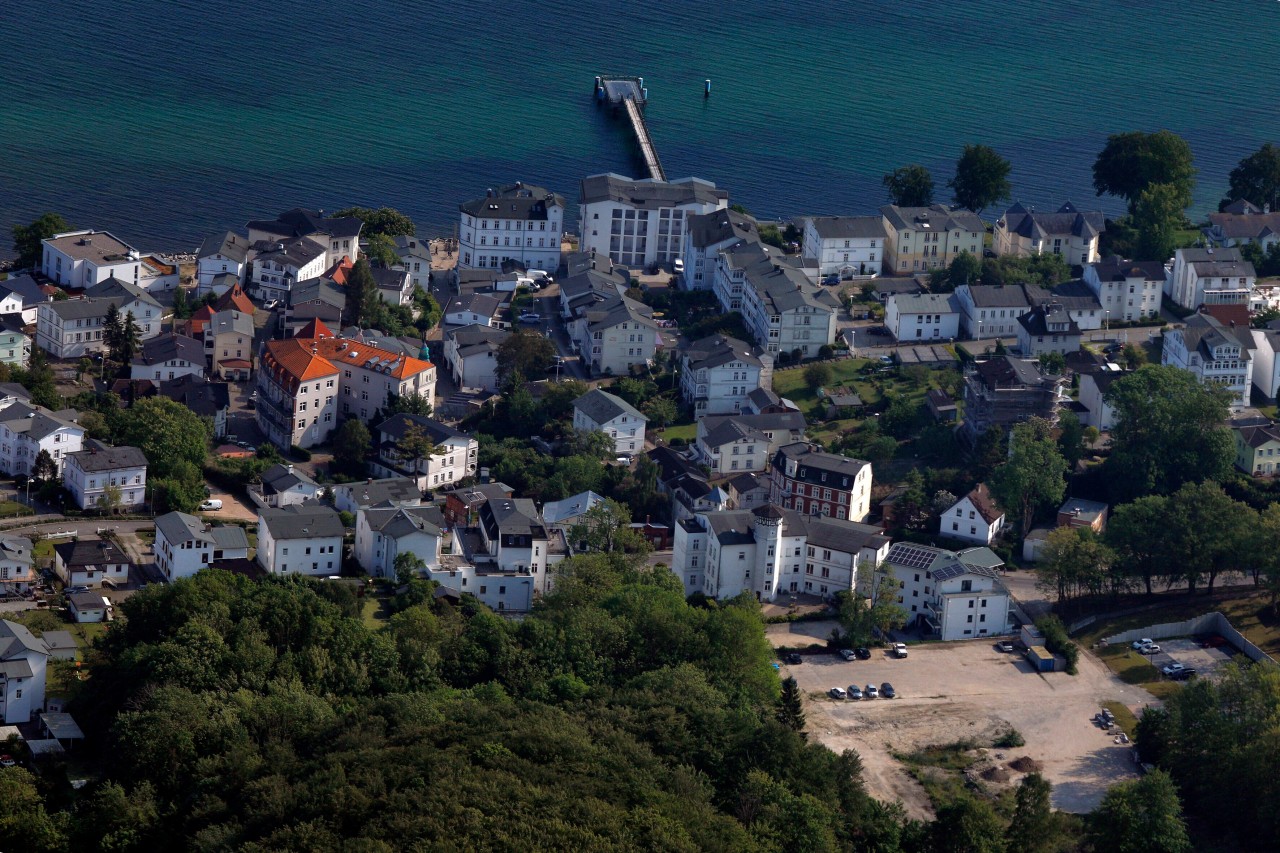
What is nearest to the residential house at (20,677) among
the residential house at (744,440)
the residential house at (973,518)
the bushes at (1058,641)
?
the residential house at (744,440)

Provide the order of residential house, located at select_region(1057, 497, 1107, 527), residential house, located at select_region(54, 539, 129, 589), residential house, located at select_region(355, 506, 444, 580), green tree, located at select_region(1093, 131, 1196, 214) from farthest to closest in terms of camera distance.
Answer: green tree, located at select_region(1093, 131, 1196, 214) → residential house, located at select_region(1057, 497, 1107, 527) → residential house, located at select_region(355, 506, 444, 580) → residential house, located at select_region(54, 539, 129, 589)

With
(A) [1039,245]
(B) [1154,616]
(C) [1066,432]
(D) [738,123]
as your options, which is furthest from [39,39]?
(B) [1154,616]

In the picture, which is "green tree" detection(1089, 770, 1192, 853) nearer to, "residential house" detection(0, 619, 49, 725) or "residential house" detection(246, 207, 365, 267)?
"residential house" detection(0, 619, 49, 725)

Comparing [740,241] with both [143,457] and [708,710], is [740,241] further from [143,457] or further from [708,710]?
[708,710]

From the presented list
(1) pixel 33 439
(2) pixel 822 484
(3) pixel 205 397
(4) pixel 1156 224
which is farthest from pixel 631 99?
(1) pixel 33 439

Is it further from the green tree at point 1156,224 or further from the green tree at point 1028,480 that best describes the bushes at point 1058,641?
the green tree at point 1156,224

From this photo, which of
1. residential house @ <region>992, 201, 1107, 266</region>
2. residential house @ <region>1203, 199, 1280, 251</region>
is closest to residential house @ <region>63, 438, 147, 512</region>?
residential house @ <region>992, 201, 1107, 266</region>
